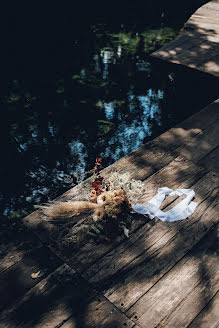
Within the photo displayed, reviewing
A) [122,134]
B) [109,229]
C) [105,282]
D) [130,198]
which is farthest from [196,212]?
[122,134]

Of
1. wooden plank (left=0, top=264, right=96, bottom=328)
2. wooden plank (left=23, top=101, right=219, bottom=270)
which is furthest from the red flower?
wooden plank (left=0, top=264, right=96, bottom=328)

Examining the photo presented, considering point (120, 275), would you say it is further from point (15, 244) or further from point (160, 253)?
point (15, 244)

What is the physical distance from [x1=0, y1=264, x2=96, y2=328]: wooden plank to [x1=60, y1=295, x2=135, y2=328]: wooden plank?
1.1 inches

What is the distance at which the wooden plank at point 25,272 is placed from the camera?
2.01 meters

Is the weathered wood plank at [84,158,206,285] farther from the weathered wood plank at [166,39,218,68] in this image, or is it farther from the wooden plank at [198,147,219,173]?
the weathered wood plank at [166,39,218,68]

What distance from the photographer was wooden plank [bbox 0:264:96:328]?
1856 mm

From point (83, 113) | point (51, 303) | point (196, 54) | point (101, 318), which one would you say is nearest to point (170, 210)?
point (101, 318)

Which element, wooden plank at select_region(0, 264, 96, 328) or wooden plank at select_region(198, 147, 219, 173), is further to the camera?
wooden plank at select_region(198, 147, 219, 173)

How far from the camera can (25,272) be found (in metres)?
2.12

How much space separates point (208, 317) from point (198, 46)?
4.84 meters

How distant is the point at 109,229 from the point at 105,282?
42 centimetres

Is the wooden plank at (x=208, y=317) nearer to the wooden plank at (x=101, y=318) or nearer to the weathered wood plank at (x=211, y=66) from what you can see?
the wooden plank at (x=101, y=318)

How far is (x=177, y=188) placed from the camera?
2.73 meters

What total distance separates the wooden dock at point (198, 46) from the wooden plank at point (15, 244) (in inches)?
148
